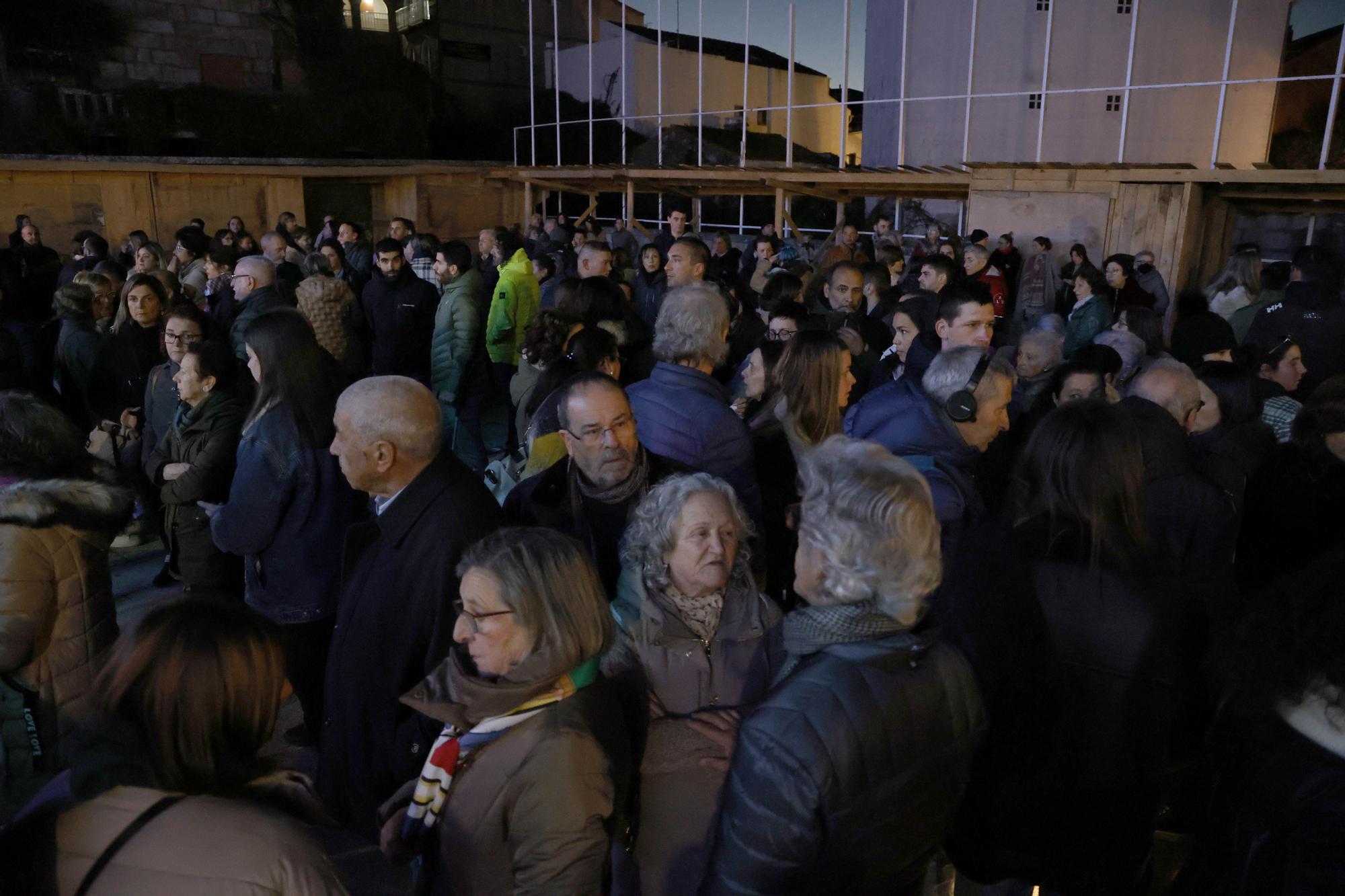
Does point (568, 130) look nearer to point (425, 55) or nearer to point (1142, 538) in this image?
point (425, 55)

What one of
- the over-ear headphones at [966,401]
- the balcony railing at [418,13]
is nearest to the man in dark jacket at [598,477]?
the over-ear headphones at [966,401]

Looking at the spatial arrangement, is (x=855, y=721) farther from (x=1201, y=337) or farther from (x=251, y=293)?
(x=251, y=293)

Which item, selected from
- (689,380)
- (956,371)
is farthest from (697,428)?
(956,371)

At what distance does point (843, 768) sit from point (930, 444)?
176 cm

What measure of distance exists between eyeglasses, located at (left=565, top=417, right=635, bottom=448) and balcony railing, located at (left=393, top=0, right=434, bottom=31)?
79.8 feet

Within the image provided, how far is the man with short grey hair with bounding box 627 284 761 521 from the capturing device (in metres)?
3.21

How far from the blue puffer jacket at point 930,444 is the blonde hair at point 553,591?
1293mm

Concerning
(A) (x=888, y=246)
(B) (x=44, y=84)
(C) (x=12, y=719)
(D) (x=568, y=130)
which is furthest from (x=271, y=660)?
(D) (x=568, y=130)

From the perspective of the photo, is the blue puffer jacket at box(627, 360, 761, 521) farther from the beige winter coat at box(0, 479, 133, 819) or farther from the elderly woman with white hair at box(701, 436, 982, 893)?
the beige winter coat at box(0, 479, 133, 819)

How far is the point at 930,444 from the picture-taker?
3066 millimetres

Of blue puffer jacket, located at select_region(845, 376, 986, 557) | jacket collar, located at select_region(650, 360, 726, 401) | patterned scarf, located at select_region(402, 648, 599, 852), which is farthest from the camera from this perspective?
jacket collar, located at select_region(650, 360, 726, 401)

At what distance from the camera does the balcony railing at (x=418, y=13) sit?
23391mm

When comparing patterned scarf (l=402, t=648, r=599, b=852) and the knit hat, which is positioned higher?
the knit hat

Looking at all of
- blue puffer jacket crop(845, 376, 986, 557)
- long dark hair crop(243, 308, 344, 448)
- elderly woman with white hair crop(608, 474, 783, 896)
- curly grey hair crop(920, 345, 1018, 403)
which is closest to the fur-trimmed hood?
long dark hair crop(243, 308, 344, 448)
